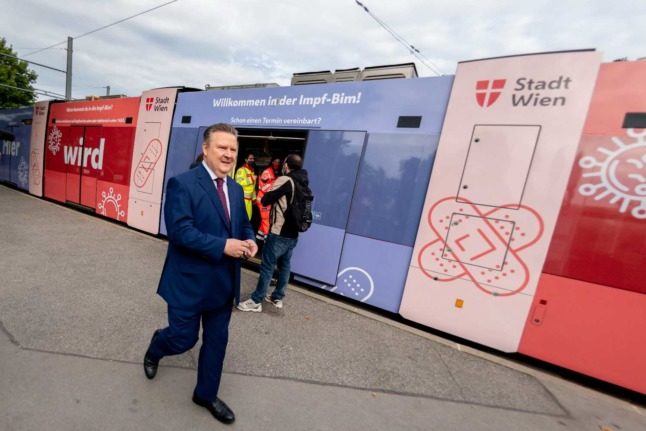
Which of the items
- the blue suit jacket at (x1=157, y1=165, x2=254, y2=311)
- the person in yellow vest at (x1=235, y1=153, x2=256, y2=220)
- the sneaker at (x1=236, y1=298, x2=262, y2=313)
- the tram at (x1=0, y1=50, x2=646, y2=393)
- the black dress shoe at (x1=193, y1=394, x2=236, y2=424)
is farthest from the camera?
the person in yellow vest at (x1=235, y1=153, x2=256, y2=220)

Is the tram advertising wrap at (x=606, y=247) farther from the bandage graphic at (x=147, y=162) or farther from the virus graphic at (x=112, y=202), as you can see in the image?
the virus graphic at (x=112, y=202)

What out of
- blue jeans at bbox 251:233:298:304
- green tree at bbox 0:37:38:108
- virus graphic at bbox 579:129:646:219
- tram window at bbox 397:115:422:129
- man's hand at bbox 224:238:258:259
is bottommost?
blue jeans at bbox 251:233:298:304

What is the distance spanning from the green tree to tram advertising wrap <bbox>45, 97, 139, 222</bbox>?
1930 centimetres

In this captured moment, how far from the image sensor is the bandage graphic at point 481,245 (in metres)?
3.08

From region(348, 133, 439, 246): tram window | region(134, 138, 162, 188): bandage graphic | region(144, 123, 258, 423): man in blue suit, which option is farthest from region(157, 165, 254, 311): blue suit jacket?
region(134, 138, 162, 188): bandage graphic

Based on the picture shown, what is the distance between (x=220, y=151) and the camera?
1719 mm

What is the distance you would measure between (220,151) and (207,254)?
58 centimetres

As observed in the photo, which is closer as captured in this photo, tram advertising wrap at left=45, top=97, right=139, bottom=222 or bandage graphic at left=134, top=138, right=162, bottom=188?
bandage graphic at left=134, top=138, right=162, bottom=188

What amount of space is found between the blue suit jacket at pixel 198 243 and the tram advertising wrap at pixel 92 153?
20.2ft

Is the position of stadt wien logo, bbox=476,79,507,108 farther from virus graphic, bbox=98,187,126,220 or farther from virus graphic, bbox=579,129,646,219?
virus graphic, bbox=98,187,126,220

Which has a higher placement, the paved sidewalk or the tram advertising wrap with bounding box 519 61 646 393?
the tram advertising wrap with bounding box 519 61 646 393

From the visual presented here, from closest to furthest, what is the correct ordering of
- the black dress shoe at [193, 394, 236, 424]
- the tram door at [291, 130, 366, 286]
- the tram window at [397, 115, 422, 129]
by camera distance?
the black dress shoe at [193, 394, 236, 424]
the tram window at [397, 115, 422, 129]
the tram door at [291, 130, 366, 286]

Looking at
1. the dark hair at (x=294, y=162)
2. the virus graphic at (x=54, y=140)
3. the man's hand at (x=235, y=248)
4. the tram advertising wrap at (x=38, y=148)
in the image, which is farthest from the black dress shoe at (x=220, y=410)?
the tram advertising wrap at (x=38, y=148)

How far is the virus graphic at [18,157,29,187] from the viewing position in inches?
394
